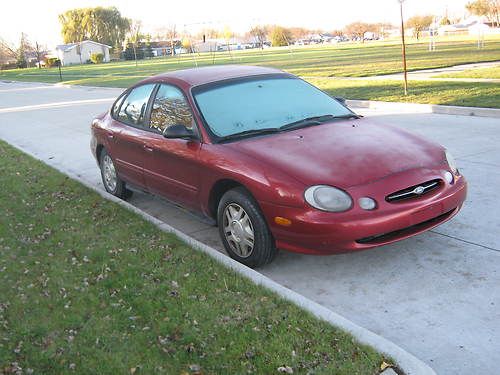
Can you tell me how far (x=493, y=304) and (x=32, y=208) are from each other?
495 centimetres

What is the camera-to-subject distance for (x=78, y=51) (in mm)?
102938

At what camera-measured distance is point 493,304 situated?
3.58m

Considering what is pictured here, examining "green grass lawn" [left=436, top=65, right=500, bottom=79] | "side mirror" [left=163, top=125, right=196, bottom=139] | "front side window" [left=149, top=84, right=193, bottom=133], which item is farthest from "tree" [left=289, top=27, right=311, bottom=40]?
"side mirror" [left=163, top=125, right=196, bottom=139]

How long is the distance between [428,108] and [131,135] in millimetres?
7626

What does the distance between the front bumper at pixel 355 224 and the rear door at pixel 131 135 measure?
2.15 metres

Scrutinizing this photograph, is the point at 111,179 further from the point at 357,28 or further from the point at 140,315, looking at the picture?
the point at 357,28

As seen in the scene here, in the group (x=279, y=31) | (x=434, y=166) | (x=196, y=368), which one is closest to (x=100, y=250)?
(x=196, y=368)

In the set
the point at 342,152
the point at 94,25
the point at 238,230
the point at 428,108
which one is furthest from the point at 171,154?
the point at 94,25

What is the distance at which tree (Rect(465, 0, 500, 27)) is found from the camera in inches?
2859

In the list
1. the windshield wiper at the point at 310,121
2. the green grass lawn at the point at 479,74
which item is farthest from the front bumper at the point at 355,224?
the green grass lawn at the point at 479,74

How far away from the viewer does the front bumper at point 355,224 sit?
3.88 m

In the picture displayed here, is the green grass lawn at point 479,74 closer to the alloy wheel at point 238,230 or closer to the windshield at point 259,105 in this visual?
the windshield at point 259,105

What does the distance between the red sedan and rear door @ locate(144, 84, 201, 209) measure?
0.4 inches

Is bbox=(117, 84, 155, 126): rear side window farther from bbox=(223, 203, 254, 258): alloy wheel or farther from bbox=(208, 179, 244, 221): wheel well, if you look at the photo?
bbox=(223, 203, 254, 258): alloy wheel
